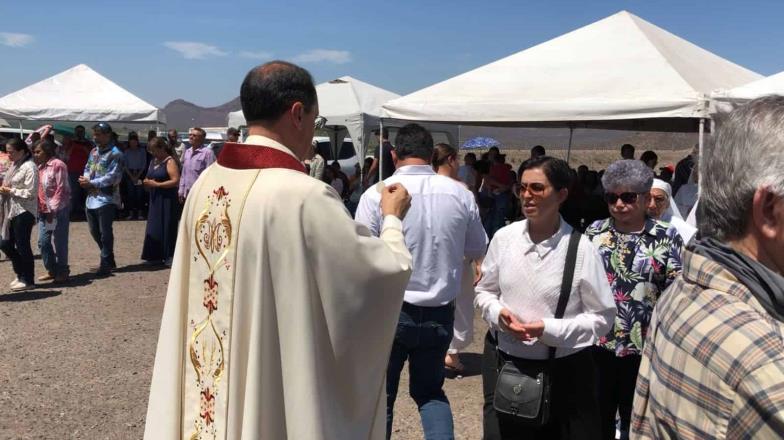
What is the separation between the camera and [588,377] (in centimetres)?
305

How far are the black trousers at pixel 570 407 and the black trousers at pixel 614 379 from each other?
0.41m

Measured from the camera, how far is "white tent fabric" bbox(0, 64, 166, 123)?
14.3m

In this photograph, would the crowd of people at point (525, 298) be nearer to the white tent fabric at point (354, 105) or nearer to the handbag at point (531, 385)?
the handbag at point (531, 385)

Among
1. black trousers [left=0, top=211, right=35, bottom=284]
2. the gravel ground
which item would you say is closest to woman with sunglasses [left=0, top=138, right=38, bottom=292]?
black trousers [left=0, top=211, right=35, bottom=284]

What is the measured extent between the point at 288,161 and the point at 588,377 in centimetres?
172

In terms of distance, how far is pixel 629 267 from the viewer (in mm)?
3340

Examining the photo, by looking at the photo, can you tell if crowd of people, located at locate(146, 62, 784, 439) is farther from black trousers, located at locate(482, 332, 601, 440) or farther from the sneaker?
the sneaker

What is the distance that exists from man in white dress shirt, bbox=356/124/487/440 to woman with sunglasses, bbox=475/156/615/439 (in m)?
0.40

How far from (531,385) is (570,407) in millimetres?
230

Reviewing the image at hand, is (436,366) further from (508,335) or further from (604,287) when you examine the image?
(604,287)

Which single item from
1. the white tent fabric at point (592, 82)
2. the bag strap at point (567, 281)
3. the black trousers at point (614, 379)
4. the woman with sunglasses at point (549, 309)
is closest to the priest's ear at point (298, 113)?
the woman with sunglasses at point (549, 309)

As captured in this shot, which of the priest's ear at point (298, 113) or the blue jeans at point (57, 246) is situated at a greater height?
the priest's ear at point (298, 113)

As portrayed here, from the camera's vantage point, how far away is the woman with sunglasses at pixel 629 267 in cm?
330

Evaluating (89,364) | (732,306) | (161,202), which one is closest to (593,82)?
(89,364)
